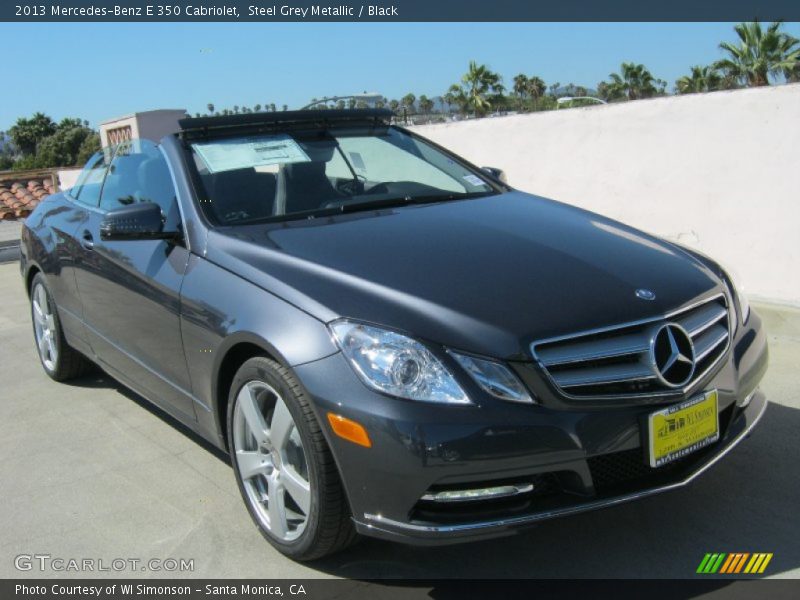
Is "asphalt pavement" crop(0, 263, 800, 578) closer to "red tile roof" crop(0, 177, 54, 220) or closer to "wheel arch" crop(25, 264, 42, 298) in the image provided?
"wheel arch" crop(25, 264, 42, 298)

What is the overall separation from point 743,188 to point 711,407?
3.72 m

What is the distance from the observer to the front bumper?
8.13 feet

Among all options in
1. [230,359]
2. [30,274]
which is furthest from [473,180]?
[30,274]

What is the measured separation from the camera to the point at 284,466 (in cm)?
296

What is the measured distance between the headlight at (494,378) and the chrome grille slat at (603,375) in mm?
130

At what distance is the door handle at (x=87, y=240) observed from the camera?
439cm

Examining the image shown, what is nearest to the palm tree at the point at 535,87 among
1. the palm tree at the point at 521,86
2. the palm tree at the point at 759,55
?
the palm tree at the point at 521,86

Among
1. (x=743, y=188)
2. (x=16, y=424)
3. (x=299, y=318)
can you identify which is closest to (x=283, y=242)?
(x=299, y=318)

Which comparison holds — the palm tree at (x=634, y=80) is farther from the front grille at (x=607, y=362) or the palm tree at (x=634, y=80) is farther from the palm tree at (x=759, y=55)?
the front grille at (x=607, y=362)

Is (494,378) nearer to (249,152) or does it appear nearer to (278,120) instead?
(249,152)

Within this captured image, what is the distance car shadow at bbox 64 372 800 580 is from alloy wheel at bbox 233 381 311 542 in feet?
0.69

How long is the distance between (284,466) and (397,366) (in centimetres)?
67

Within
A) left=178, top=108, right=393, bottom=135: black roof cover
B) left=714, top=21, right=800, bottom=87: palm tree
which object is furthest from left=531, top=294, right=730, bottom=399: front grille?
left=714, top=21, right=800, bottom=87: palm tree

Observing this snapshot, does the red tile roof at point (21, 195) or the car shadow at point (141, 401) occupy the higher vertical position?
the red tile roof at point (21, 195)
